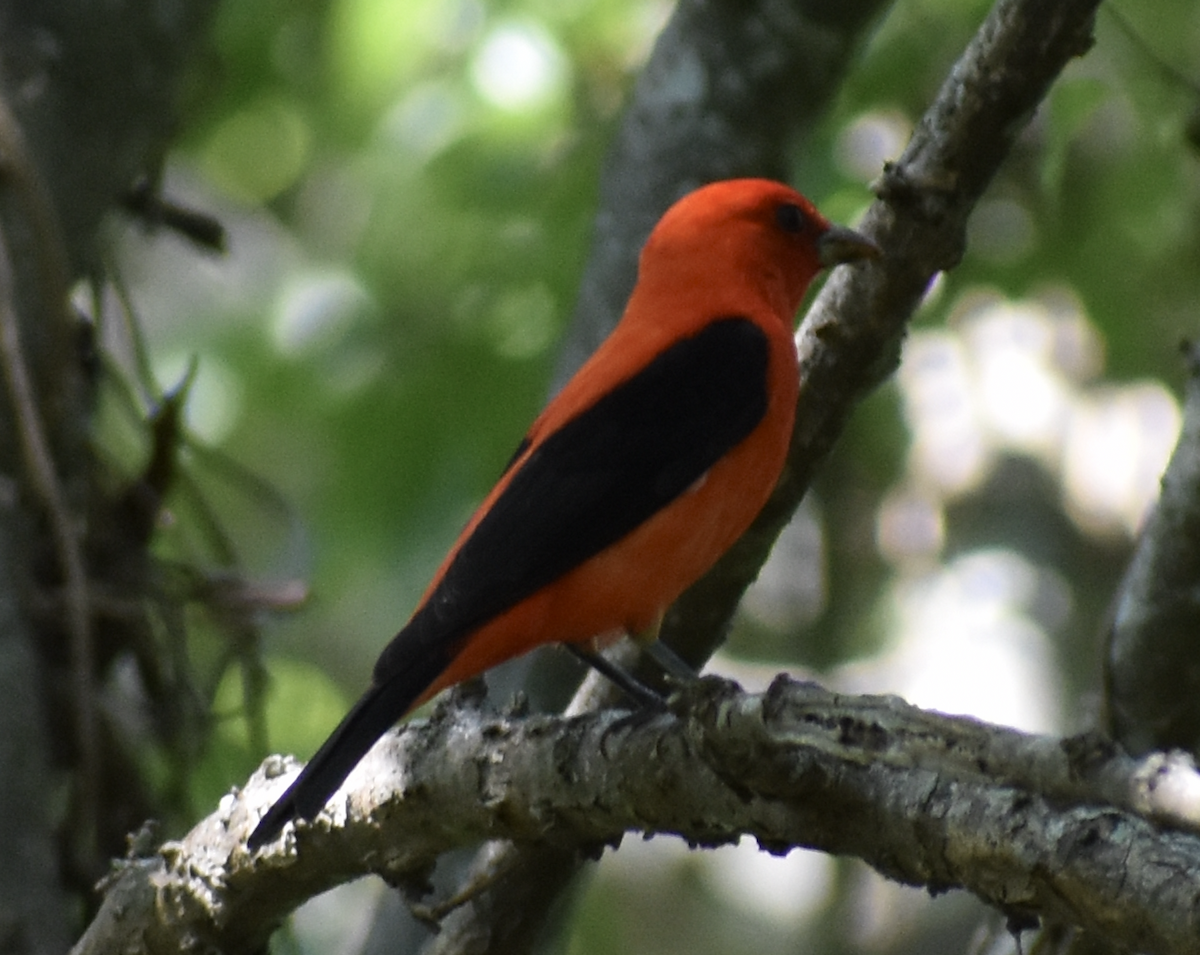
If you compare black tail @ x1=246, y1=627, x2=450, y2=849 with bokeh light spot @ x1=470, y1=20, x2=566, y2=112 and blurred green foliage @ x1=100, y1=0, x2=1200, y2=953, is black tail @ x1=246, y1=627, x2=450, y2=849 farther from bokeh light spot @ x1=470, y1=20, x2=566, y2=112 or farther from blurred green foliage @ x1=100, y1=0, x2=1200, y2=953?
bokeh light spot @ x1=470, y1=20, x2=566, y2=112

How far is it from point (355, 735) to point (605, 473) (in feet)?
3.45

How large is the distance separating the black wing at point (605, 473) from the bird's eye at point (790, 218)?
1.60ft

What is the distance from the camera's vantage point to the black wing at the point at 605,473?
10.9 ft

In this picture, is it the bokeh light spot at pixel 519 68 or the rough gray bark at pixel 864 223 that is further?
the bokeh light spot at pixel 519 68

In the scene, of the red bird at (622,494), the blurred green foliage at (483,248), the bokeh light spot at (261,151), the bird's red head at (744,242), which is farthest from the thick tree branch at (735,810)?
the bokeh light spot at (261,151)

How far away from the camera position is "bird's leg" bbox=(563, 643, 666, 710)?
3309mm

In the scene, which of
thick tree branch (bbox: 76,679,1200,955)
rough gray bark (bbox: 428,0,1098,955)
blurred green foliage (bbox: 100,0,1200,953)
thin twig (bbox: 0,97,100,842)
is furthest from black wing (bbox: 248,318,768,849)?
blurred green foliage (bbox: 100,0,1200,953)

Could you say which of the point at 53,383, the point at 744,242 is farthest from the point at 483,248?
the point at 53,383

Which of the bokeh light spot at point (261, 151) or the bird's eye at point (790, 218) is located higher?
the bokeh light spot at point (261, 151)

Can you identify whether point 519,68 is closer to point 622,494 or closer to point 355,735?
point 622,494

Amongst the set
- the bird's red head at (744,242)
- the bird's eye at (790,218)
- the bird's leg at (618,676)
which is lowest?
the bird's leg at (618,676)

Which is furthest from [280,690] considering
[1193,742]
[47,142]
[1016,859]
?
[1016,859]

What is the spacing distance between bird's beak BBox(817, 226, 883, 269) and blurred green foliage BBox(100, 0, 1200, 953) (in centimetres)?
70

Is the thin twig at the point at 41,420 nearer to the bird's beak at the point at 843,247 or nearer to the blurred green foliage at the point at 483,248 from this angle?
the blurred green foliage at the point at 483,248
